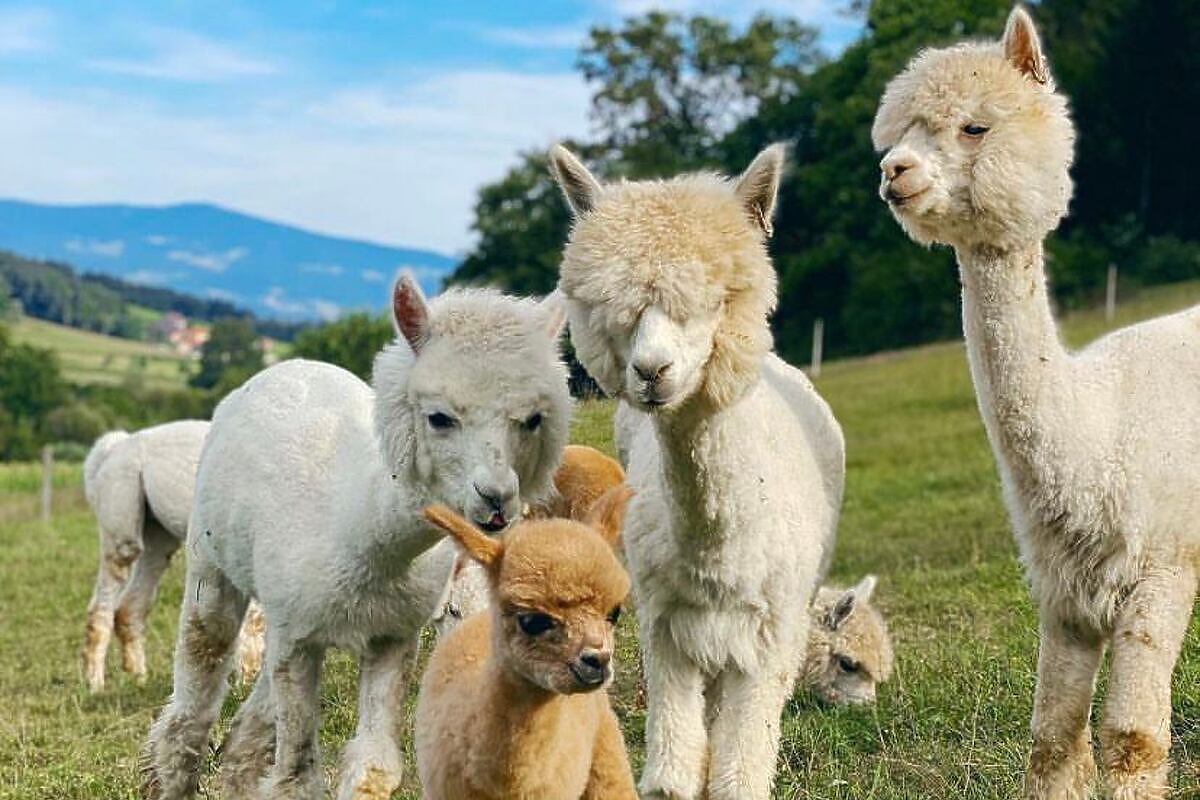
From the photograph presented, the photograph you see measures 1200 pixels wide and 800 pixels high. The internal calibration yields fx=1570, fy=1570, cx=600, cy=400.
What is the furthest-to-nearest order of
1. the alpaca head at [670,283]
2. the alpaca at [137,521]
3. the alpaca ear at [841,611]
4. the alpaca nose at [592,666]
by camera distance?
the alpaca at [137,521]
the alpaca ear at [841,611]
the alpaca head at [670,283]
the alpaca nose at [592,666]

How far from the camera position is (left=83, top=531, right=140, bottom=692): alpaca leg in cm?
1059

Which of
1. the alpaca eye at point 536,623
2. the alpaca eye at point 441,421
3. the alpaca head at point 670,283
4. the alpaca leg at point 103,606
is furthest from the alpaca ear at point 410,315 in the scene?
the alpaca leg at point 103,606

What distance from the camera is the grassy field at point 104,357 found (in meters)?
102

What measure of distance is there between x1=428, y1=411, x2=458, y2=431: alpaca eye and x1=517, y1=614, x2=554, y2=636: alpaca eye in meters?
0.71

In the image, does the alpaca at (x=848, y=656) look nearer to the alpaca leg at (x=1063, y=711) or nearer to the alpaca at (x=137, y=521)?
the alpaca leg at (x=1063, y=711)

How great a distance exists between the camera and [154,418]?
71.2m

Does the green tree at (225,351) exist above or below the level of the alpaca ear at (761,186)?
below

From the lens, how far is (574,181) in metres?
4.60

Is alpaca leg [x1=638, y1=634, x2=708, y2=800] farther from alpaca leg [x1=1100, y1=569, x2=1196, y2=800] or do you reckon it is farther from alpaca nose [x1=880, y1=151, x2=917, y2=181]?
alpaca nose [x1=880, y1=151, x2=917, y2=181]

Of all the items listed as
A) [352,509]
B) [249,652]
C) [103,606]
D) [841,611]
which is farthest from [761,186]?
[103,606]

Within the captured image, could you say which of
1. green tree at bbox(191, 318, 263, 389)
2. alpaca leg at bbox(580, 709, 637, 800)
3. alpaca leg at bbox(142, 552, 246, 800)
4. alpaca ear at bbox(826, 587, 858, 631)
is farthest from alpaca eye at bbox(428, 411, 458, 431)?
green tree at bbox(191, 318, 263, 389)

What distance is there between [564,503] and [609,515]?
219 centimetres

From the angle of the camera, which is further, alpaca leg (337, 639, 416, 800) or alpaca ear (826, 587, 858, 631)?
alpaca ear (826, 587, 858, 631)

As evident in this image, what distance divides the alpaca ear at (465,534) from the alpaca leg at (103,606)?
258 inches
